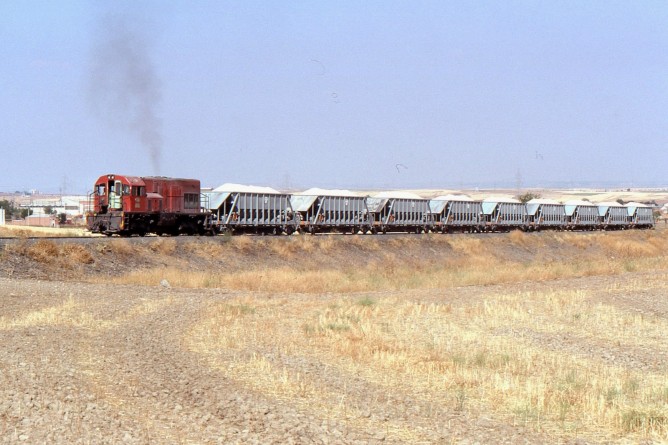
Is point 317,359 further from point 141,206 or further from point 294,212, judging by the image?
point 294,212

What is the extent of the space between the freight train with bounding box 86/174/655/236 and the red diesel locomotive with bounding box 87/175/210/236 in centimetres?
4

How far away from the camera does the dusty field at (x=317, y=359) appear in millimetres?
8391

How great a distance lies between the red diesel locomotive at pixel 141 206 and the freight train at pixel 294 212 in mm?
44

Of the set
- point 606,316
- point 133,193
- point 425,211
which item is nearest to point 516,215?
point 425,211

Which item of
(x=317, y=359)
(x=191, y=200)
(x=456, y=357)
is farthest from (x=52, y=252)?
(x=456, y=357)

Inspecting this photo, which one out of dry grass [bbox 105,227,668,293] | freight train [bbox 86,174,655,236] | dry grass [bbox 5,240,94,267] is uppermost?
freight train [bbox 86,174,655,236]

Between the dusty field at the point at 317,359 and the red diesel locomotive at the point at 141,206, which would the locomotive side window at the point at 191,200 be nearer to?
Answer: the red diesel locomotive at the point at 141,206

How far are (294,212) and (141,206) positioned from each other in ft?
44.4

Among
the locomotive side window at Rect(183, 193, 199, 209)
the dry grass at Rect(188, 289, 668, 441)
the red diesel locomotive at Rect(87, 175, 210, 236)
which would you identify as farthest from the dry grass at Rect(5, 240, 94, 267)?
the locomotive side window at Rect(183, 193, 199, 209)

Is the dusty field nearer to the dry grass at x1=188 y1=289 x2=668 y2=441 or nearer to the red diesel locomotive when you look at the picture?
the dry grass at x1=188 y1=289 x2=668 y2=441

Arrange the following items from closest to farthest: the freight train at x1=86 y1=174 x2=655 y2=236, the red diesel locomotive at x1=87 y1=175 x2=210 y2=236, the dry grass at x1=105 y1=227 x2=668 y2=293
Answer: the dry grass at x1=105 y1=227 x2=668 y2=293
the red diesel locomotive at x1=87 y1=175 x2=210 y2=236
the freight train at x1=86 y1=174 x2=655 y2=236

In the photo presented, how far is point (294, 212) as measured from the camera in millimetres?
46656

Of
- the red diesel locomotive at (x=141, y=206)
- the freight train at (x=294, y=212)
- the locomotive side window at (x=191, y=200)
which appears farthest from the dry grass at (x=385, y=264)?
the locomotive side window at (x=191, y=200)

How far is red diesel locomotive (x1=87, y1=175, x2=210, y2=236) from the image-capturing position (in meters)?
34.2
